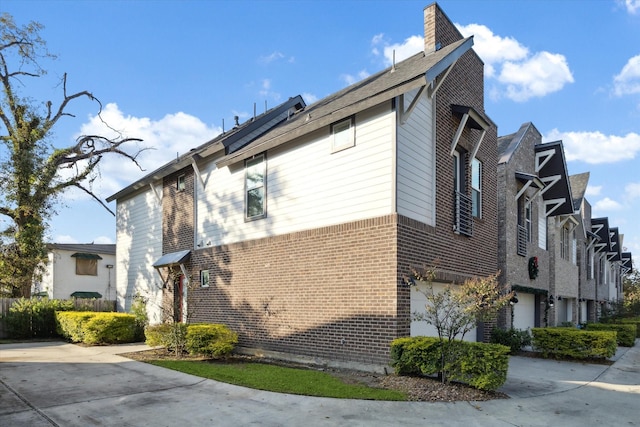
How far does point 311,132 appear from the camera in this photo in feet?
38.5

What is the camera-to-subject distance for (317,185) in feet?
37.3

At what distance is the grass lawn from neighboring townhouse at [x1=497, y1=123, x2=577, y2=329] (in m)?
9.02

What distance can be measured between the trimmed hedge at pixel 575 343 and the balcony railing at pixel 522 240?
3.44 meters

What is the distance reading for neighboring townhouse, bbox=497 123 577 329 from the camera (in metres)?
16.4

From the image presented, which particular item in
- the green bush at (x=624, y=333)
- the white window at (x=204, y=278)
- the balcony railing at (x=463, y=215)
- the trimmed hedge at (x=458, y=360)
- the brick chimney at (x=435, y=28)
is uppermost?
the brick chimney at (x=435, y=28)

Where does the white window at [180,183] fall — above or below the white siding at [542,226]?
above

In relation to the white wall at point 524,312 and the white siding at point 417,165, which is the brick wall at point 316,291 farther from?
the white wall at point 524,312

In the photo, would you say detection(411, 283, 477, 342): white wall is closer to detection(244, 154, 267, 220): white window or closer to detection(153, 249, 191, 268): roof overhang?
detection(244, 154, 267, 220): white window

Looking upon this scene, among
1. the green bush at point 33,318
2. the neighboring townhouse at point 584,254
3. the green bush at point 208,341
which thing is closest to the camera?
the green bush at point 208,341

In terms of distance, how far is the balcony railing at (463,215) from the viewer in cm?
1218

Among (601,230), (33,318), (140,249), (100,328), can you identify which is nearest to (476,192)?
(100,328)

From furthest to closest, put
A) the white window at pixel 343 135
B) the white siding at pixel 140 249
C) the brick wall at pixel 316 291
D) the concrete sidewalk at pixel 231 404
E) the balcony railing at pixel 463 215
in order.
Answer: the white siding at pixel 140 249 < the balcony railing at pixel 463 215 < the white window at pixel 343 135 < the brick wall at pixel 316 291 < the concrete sidewalk at pixel 231 404

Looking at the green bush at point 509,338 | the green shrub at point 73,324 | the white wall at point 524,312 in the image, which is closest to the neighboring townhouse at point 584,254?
the white wall at point 524,312

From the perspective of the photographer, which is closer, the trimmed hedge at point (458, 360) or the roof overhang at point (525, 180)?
the trimmed hedge at point (458, 360)
